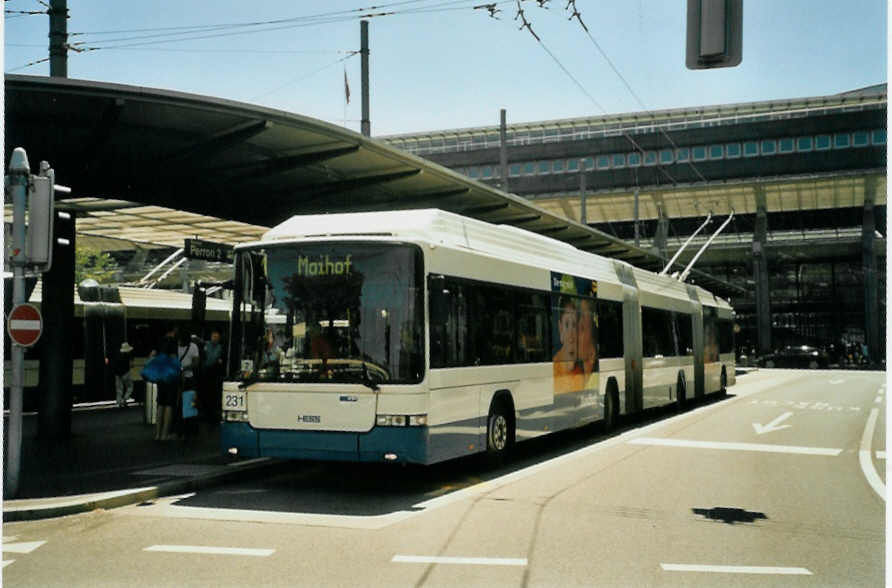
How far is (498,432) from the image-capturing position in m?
12.3

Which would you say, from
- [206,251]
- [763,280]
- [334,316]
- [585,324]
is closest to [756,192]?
[763,280]

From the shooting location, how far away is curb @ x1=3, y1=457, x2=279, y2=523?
9.05m

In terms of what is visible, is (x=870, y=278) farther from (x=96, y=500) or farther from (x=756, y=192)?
(x=96, y=500)

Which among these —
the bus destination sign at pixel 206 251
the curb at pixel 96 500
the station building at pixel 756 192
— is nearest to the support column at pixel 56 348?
the bus destination sign at pixel 206 251

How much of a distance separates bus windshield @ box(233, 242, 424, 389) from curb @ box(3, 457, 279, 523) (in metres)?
1.30

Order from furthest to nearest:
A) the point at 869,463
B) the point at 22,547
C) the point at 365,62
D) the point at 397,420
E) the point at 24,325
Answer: the point at 365,62 < the point at 869,463 < the point at 397,420 < the point at 24,325 < the point at 22,547

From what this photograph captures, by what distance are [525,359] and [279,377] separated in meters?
3.86

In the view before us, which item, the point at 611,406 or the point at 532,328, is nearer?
the point at 532,328

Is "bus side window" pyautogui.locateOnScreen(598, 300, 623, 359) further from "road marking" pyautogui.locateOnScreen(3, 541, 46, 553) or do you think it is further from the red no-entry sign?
"road marking" pyautogui.locateOnScreen(3, 541, 46, 553)

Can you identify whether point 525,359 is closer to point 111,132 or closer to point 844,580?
point 111,132

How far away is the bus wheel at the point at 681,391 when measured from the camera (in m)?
22.8

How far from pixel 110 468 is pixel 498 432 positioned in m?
4.53

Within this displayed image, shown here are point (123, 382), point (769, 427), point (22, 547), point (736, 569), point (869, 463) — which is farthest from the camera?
point (123, 382)

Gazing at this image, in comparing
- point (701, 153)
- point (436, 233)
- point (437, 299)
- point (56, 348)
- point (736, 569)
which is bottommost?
point (736, 569)
